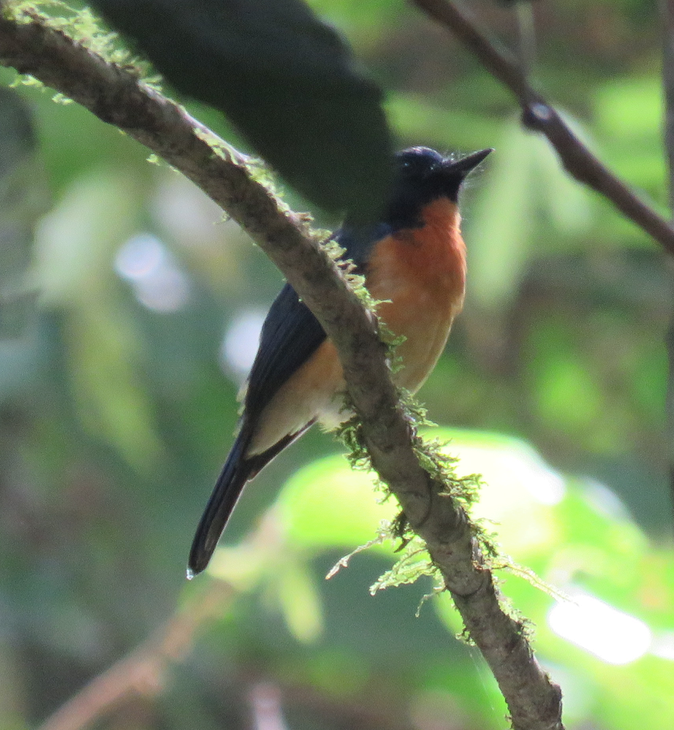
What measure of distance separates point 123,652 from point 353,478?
387cm

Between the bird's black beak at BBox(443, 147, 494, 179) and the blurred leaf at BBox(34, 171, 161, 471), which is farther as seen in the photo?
the blurred leaf at BBox(34, 171, 161, 471)

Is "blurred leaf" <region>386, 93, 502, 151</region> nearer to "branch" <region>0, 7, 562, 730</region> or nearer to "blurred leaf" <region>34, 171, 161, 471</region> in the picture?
"blurred leaf" <region>34, 171, 161, 471</region>

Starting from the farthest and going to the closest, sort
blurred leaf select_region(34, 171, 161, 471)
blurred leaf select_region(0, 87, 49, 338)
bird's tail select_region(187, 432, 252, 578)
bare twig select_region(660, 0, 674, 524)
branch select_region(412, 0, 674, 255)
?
blurred leaf select_region(34, 171, 161, 471), bird's tail select_region(187, 432, 252, 578), bare twig select_region(660, 0, 674, 524), branch select_region(412, 0, 674, 255), blurred leaf select_region(0, 87, 49, 338)

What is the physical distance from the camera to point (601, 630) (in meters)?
2.87

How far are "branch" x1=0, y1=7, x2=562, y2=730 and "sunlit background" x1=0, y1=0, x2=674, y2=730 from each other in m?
1.04

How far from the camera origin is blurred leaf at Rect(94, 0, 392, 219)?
2.28 feet

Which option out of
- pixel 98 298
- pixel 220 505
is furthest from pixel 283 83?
pixel 98 298

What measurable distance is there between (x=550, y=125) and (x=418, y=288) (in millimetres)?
1559

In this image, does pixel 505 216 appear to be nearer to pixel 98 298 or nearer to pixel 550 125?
pixel 98 298

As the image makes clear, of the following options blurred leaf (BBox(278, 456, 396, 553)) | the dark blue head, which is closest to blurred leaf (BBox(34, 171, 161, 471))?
the dark blue head

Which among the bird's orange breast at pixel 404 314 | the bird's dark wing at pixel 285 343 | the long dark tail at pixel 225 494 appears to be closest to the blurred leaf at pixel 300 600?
the long dark tail at pixel 225 494

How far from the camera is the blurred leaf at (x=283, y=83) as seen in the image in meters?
0.69

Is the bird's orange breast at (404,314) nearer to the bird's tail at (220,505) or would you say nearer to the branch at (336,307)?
the bird's tail at (220,505)

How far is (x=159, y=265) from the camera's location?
6.60m
